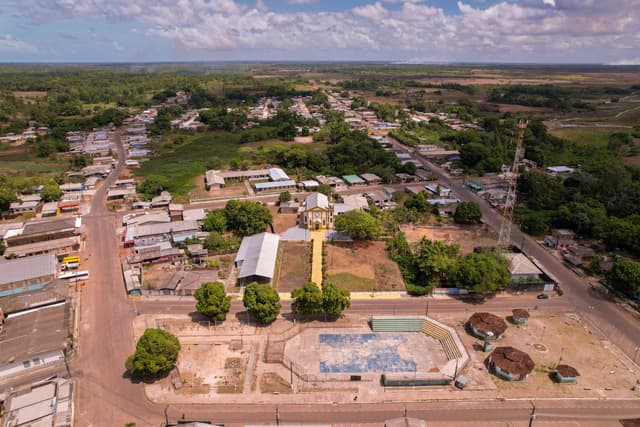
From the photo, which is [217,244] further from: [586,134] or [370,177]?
[586,134]

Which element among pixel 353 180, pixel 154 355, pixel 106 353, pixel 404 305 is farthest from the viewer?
pixel 353 180

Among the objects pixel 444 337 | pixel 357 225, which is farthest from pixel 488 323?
pixel 357 225

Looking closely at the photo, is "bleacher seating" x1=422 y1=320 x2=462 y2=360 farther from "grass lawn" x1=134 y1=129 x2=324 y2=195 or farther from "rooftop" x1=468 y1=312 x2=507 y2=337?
"grass lawn" x1=134 y1=129 x2=324 y2=195

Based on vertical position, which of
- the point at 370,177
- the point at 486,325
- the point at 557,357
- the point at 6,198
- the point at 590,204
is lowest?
the point at 557,357

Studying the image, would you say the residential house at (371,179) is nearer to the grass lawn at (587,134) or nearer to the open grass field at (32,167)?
the grass lawn at (587,134)

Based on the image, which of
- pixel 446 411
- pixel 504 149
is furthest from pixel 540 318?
pixel 504 149

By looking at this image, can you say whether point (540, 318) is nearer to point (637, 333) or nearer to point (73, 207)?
point (637, 333)
